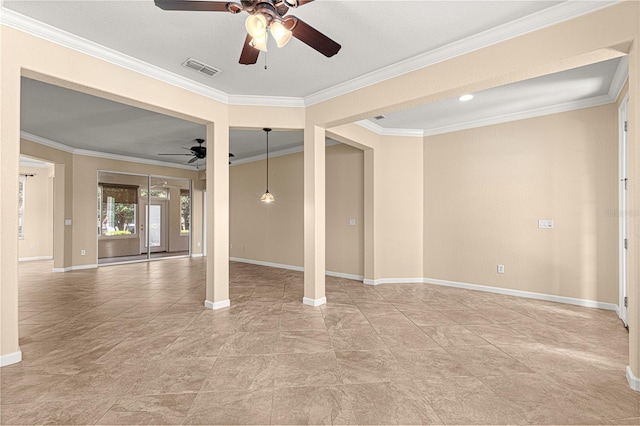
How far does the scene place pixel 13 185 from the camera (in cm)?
267

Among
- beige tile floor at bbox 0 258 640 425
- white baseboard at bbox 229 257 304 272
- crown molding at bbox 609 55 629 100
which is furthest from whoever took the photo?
white baseboard at bbox 229 257 304 272

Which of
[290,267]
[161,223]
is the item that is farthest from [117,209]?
[290,267]

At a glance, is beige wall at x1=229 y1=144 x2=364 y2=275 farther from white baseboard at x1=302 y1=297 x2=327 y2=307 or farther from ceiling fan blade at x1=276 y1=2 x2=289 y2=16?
ceiling fan blade at x1=276 y1=2 x2=289 y2=16

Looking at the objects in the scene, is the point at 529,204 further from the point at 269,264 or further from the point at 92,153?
the point at 92,153

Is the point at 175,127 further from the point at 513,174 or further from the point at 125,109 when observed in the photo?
the point at 513,174

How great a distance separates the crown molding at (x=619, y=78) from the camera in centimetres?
334

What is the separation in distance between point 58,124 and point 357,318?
6.53 metres

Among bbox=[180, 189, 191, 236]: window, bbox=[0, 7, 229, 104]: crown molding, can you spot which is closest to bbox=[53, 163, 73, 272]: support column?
bbox=[180, 189, 191, 236]: window

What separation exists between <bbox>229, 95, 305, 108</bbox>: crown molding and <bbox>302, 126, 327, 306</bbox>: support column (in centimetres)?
42

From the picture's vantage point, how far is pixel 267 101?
445 centimetres

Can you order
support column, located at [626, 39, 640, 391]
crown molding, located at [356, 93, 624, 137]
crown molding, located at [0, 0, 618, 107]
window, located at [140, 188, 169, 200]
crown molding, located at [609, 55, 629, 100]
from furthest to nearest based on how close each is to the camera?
window, located at [140, 188, 169, 200] → crown molding, located at [356, 93, 624, 137] → crown molding, located at [609, 55, 629, 100] → crown molding, located at [0, 0, 618, 107] → support column, located at [626, 39, 640, 391]

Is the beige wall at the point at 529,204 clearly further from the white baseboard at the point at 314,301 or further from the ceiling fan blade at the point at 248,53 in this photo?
the ceiling fan blade at the point at 248,53

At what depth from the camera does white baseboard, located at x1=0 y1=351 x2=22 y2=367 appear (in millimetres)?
2594

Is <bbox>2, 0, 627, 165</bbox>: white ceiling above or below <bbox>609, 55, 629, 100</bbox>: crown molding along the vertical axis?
above
